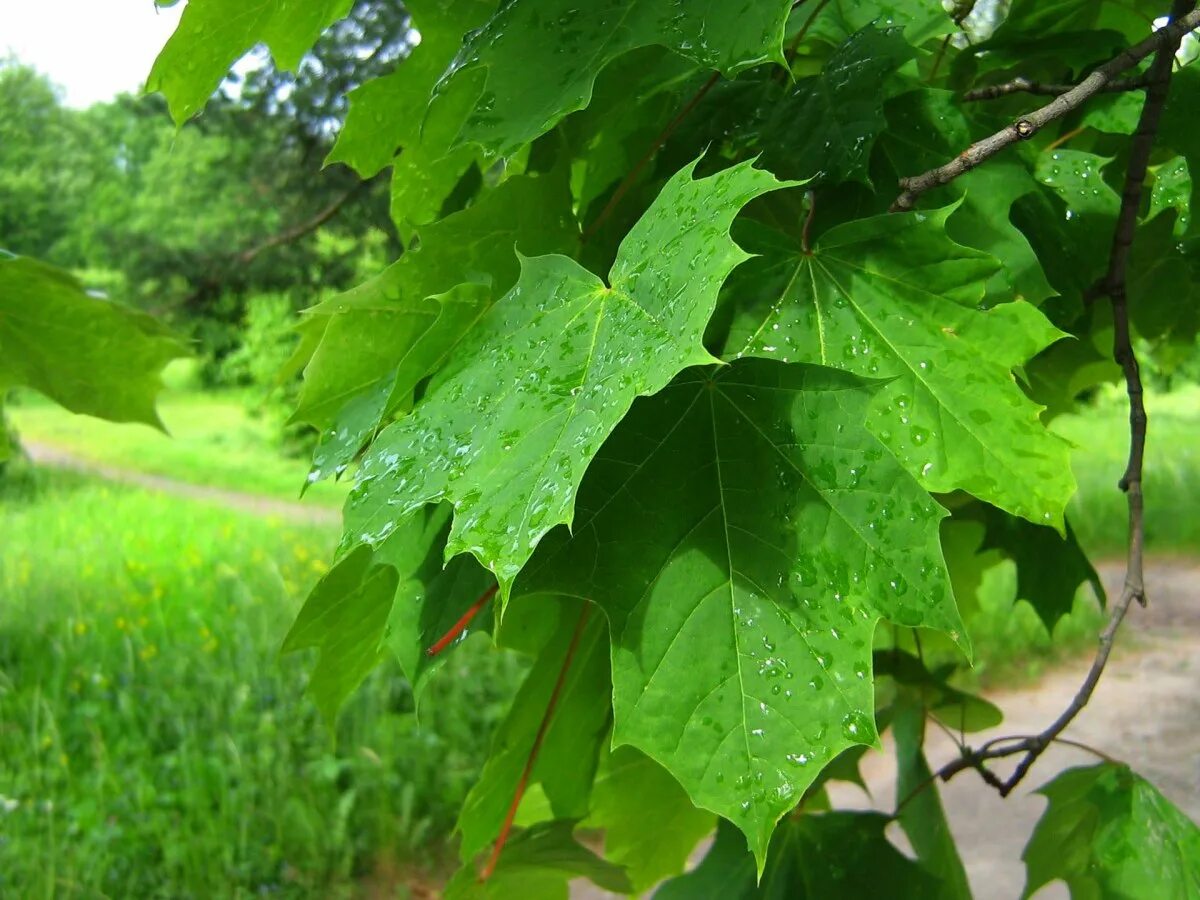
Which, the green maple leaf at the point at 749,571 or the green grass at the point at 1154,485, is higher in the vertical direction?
the green maple leaf at the point at 749,571

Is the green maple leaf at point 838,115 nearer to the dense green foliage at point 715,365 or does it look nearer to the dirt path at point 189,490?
the dense green foliage at point 715,365

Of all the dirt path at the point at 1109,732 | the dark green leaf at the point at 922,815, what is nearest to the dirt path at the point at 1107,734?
the dirt path at the point at 1109,732

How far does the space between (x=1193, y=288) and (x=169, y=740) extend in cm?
206

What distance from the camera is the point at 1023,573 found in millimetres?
649

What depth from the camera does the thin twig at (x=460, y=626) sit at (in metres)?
0.38

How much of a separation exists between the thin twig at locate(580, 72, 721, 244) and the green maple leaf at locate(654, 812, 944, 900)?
1.22ft

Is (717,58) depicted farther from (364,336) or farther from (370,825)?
(370,825)

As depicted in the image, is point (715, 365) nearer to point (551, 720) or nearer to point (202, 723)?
point (551, 720)

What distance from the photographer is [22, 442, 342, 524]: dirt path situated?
4136 mm

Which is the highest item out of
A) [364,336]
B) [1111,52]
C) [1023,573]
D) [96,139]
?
[96,139]

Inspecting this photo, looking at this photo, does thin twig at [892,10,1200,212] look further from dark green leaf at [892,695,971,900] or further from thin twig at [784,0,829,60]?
dark green leaf at [892,695,971,900]

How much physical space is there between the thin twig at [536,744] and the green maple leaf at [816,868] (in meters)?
0.12

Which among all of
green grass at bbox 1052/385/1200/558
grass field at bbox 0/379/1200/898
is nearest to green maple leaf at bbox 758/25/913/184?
grass field at bbox 0/379/1200/898

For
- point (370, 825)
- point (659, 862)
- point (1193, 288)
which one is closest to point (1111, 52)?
point (1193, 288)
